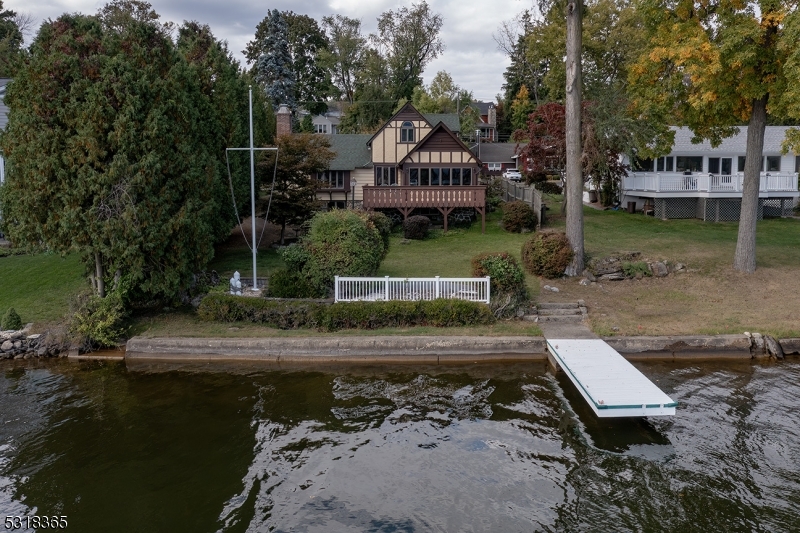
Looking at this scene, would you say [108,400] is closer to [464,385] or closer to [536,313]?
[464,385]

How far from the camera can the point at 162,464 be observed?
36.2 ft

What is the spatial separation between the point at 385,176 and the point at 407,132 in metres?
2.68

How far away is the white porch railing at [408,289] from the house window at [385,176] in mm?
16572

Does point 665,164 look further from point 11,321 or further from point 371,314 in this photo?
point 11,321

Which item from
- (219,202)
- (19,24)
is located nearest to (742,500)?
(219,202)

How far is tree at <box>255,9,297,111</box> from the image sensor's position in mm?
56625

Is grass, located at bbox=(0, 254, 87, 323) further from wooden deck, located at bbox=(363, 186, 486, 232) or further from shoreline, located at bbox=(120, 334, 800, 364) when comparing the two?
wooden deck, located at bbox=(363, 186, 486, 232)

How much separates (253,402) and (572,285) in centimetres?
1196

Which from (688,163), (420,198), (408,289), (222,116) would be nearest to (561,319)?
(408,289)

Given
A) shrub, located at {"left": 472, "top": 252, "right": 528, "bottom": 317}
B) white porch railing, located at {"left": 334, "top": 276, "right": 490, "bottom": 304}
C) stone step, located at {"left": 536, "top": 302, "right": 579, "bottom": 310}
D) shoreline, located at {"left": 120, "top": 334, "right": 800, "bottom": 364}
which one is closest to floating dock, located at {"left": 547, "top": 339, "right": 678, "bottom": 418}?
shoreline, located at {"left": 120, "top": 334, "right": 800, "bottom": 364}

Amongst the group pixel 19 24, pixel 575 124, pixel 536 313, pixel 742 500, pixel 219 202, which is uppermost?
pixel 19 24

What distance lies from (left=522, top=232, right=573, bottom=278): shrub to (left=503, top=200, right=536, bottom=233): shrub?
774 cm

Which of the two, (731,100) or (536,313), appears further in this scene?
(731,100)

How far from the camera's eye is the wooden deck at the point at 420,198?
31.0m
